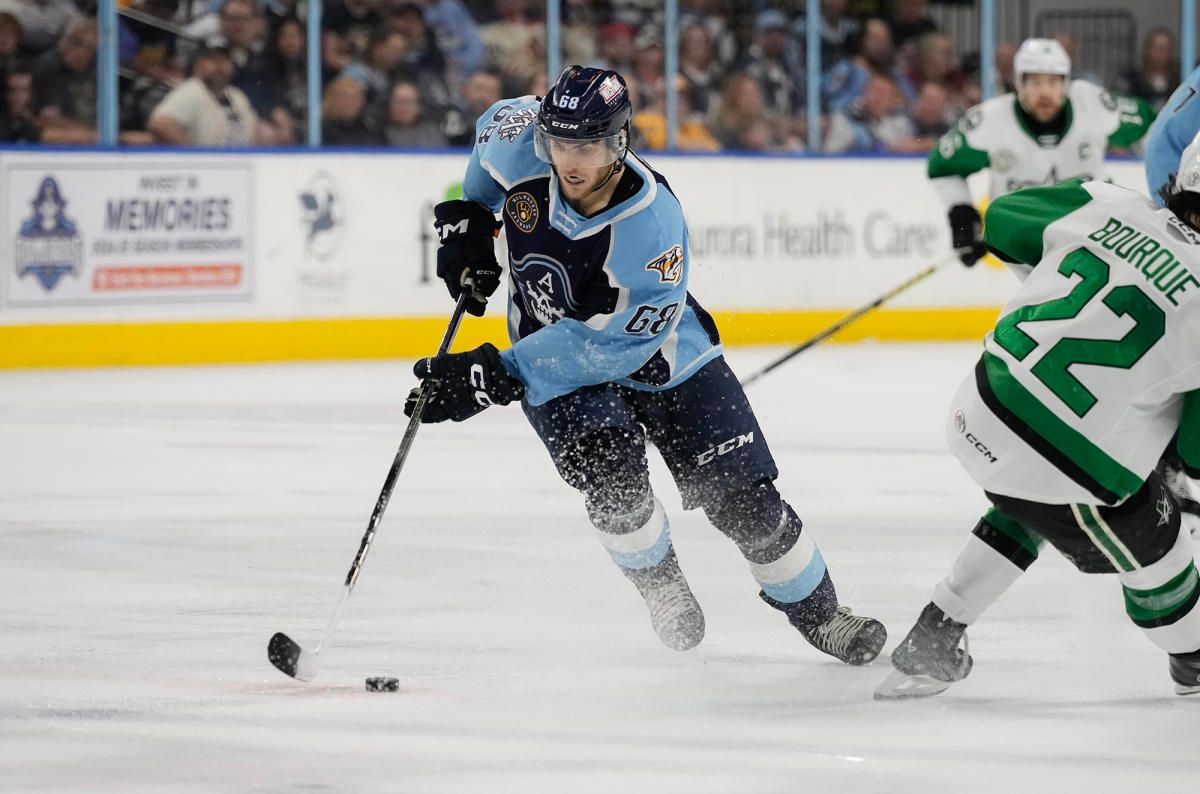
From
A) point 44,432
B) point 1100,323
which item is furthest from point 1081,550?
point 44,432

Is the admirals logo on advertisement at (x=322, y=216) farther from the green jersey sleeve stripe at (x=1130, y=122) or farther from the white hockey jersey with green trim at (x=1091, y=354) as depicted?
the white hockey jersey with green trim at (x=1091, y=354)

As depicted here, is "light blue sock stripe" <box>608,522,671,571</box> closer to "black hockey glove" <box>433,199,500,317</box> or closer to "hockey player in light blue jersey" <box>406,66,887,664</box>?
"hockey player in light blue jersey" <box>406,66,887,664</box>

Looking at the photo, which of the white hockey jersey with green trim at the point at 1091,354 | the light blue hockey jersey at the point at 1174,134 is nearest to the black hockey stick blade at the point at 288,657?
the white hockey jersey with green trim at the point at 1091,354

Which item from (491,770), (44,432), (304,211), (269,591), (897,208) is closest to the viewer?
(491,770)

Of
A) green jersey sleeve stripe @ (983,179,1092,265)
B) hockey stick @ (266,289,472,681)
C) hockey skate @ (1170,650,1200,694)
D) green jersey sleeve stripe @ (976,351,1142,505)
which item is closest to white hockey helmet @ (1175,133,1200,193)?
green jersey sleeve stripe @ (983,179,1092,265)

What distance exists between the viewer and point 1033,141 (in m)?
6.77

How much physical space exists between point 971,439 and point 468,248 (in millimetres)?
1025

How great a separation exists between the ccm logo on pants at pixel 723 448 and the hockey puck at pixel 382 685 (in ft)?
2.10

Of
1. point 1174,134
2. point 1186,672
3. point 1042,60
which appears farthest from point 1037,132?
point 1186,672

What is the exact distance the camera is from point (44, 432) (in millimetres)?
6688

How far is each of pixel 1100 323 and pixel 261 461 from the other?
363 centimetres

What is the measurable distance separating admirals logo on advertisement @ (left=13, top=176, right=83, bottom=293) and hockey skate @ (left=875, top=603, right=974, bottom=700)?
6190 millimetres

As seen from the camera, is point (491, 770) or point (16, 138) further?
point (16, 138)

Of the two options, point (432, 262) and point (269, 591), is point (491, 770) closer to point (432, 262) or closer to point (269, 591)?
point (269, 591)
